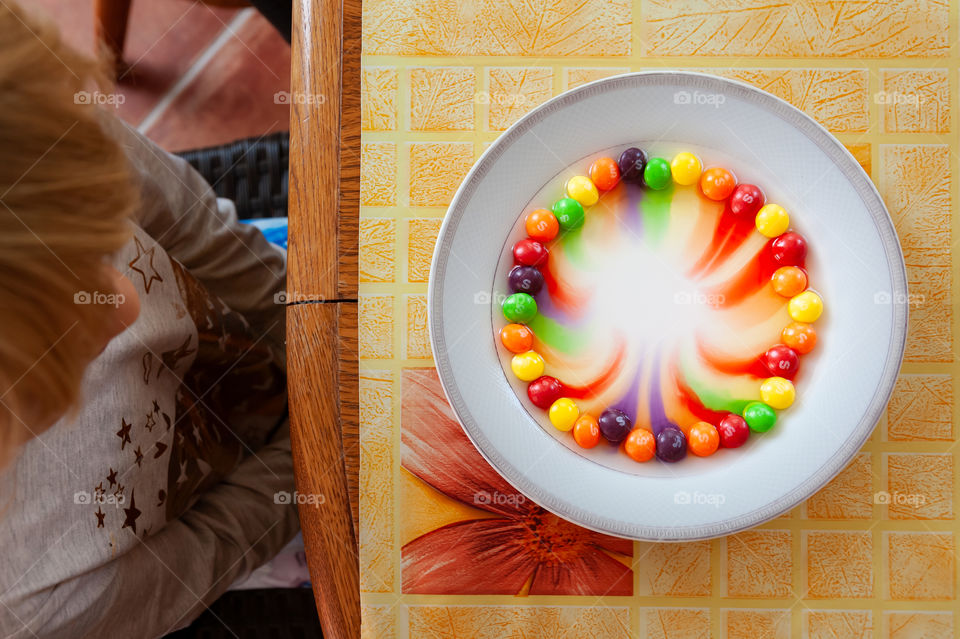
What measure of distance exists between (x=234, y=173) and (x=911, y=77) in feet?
2.45

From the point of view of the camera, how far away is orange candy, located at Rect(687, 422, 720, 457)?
0.51 m

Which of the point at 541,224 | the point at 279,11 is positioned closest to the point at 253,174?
the point at 279,11

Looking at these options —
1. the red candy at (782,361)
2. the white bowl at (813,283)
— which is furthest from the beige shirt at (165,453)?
the red candy at (782,361)

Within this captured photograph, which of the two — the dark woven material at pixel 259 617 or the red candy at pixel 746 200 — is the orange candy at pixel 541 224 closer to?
the red candy at pixel 746 200

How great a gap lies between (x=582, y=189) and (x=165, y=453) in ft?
1.56

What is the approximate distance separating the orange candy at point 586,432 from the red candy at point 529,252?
0.13 metres

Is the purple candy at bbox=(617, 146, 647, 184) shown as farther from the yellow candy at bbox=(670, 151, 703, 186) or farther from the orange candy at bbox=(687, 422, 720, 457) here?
the orange candy at bbox=(687, 422, 720, 457)

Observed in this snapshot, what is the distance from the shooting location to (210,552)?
699mm

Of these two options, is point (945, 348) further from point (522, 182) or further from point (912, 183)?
point (522, 182)

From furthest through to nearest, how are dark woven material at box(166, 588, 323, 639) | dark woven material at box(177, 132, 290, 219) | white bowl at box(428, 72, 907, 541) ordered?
1. dark woven material at box(177, 132, 290, 219)
2. dark woven material at box(166, 588, 323, 639)
3. white bowl at box(428, 72, 907, 541)

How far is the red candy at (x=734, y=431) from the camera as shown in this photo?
1.68 feet

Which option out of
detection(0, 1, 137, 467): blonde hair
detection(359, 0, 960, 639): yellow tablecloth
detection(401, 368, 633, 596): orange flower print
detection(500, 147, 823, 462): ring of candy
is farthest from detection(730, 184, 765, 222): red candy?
detection(0, 1, 137, 467): blonde hair

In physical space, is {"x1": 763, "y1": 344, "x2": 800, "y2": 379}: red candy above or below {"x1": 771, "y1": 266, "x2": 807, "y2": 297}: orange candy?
below

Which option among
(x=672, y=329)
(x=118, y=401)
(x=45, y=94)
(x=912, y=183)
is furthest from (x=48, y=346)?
(x=912, y=183)
